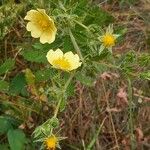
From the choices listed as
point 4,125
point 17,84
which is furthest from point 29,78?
point 4,125

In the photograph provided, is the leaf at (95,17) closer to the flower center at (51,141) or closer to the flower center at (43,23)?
the flower center at (43,23)

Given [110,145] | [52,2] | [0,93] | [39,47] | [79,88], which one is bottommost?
[110,145]

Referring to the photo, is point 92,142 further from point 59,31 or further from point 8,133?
point 59,31

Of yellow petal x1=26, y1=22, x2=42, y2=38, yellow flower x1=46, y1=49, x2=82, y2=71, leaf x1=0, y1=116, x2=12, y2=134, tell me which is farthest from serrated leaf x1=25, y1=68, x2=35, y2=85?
yellow flower x1=46, y1=49, x2=82, y2=71

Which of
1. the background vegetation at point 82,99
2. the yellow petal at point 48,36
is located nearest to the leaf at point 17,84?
the background vegetation at point 82,99

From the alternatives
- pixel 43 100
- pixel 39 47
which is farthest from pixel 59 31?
pixel 43 100

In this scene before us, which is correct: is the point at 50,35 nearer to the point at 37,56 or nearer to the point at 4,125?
the point at 37,56

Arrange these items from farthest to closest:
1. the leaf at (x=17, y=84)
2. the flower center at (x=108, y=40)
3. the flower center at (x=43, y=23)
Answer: the leaf at (x=17, y=84) < the flower center at (x=43, y=23) < the flower center at (x=108, y=40)
